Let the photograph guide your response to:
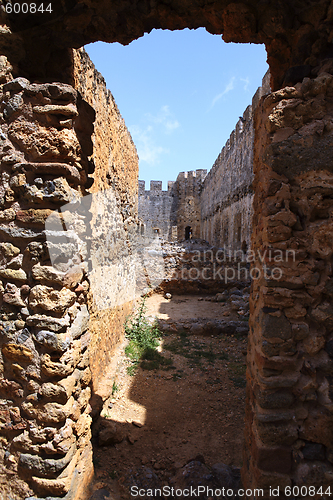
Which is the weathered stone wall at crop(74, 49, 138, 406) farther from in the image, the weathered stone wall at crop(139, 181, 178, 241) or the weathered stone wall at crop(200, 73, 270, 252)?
the weathered stone wall at crop(139, 181, 178, 241)

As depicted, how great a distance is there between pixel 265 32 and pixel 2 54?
6.52ft

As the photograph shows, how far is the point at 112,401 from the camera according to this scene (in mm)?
3812

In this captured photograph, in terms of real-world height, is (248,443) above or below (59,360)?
below

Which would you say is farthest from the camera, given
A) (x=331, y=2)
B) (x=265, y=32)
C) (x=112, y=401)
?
(x=112, y=401)

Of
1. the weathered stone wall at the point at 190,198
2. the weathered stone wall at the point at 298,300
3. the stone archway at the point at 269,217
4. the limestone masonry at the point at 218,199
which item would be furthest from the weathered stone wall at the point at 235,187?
the weathered stone wall at the point at 298,300

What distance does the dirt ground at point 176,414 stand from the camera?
284 centimetres

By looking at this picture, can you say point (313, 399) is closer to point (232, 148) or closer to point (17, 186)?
point (17, 186)

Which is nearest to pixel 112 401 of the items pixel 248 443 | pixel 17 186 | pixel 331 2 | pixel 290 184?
pixel 248 443

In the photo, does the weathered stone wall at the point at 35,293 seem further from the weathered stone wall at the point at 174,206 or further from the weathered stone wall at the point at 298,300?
the weathered stone wall at the point at 174,206

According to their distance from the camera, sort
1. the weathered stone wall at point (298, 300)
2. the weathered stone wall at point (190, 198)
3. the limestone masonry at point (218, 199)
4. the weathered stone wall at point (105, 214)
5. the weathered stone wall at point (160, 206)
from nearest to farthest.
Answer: the weathered stone wall at point (298, 300)
the weathered stone wall at point (105, 214)
the limestone masonry at point (218, 199)
the weathered stone wall at point (190, 198)
the weathered stone wall at point (160, 206)

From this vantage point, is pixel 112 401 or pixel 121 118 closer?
pixel 112 401

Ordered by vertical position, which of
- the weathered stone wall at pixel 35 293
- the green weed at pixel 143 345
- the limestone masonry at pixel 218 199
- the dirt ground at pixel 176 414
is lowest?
the dirt ground at pixel 176 414

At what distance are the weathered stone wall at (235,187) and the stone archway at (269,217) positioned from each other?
749cm

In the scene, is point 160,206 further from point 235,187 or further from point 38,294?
point 38,294
